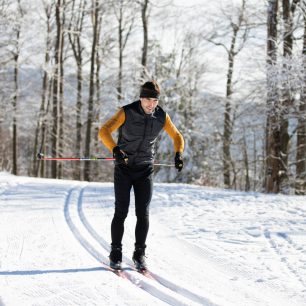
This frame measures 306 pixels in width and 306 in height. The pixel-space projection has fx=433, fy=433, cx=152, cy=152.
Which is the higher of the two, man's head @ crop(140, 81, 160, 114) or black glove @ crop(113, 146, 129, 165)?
man's head @ crop(140, 81, 160, 114)

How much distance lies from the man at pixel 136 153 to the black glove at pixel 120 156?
2cm

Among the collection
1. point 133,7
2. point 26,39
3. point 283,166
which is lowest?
point 283,166

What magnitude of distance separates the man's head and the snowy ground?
164 centimetres

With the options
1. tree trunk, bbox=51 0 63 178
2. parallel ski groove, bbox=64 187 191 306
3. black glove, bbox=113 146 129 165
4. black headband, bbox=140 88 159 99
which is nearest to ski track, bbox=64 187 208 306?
parallel ski groove, bbox=64 187 191 306

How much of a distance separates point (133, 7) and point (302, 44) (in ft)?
45.0

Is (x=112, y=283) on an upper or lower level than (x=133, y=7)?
lower

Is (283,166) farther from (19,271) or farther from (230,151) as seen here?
(230,151)

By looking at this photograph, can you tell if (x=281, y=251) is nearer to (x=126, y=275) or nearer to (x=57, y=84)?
(x=126, y=275)

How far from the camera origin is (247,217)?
24.2ft

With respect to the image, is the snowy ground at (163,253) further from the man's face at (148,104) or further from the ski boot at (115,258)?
the man's face at (148,104)

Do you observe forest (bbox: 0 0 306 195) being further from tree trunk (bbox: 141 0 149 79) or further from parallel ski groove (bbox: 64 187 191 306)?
parallel ski groove (bbox: 64 187 191 306)

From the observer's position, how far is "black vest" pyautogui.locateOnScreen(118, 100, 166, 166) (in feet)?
14.3

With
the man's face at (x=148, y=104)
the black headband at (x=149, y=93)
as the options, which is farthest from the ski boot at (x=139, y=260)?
the black headband at (x=149, y=93)

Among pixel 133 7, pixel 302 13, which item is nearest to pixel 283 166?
pixel 302 13
